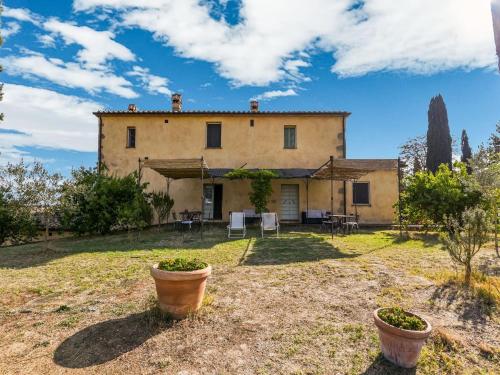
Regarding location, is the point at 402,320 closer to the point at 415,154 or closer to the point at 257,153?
the point at 257,153

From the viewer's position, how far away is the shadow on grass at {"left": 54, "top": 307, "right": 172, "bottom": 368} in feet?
9.23

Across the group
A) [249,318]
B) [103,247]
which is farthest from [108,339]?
[103,247]

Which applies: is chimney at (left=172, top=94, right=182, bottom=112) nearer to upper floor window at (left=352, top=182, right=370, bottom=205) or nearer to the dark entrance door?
the dark entrance door

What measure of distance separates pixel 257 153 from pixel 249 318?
11977mm

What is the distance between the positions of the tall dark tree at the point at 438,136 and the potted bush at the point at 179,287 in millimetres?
25559

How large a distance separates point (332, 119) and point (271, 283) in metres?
12.1

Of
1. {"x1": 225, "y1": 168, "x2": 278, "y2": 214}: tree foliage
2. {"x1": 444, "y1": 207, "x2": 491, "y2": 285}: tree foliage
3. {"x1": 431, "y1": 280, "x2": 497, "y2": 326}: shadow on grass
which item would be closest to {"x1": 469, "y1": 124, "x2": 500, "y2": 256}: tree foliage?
{"x1": 444, "y1": 207, "x2": 491, "y2": 285}: tree foliage

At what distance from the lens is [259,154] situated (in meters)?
15.1

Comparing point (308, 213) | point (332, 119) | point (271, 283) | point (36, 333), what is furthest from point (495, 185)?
point (36, 333)

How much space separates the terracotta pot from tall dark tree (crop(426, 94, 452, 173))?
25.1 metres

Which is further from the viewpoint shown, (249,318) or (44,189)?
(44,189)

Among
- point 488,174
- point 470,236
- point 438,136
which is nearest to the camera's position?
point 470,236

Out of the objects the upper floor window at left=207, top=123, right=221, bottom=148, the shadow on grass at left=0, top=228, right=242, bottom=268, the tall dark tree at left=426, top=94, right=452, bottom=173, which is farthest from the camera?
the tall dark tree at left=426, top=94, right=452, bottom=173

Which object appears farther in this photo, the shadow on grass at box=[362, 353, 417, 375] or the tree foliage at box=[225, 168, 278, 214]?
the tree foliage at box=[225, 168, 278, 214]
